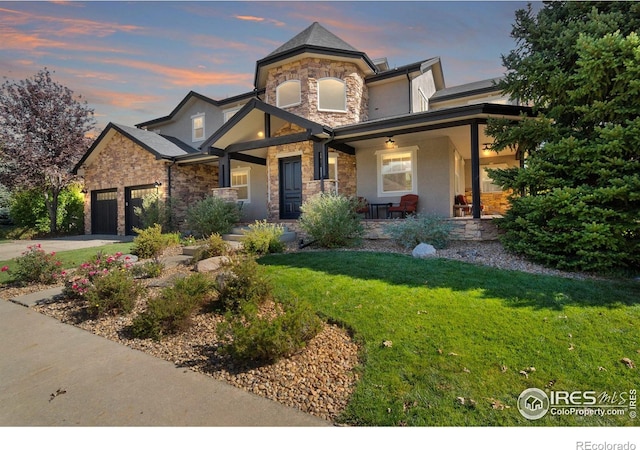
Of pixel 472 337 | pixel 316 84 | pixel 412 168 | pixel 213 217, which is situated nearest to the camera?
pixel 472 337

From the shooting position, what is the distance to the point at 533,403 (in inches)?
101

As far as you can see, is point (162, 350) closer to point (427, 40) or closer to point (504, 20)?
point (504, 20)

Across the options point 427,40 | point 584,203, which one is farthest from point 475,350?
point 427,40

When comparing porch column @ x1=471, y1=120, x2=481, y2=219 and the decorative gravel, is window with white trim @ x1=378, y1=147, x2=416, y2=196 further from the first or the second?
the decorative gravel

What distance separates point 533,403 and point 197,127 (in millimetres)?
18597

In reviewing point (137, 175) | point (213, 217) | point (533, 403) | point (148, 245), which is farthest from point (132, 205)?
point (533, 403)

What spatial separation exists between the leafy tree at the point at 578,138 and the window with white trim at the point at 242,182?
10425mm

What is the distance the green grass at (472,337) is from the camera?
2.56m

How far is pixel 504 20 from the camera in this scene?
7719 millimetres

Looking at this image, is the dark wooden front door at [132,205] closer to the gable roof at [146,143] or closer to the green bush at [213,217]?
the gable roof at [146,143]

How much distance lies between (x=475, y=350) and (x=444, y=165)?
903cm

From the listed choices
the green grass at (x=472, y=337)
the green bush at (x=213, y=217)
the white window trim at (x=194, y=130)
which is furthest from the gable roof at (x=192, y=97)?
the green grass at (x=472, y=337)

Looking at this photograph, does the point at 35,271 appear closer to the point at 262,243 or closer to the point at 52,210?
the point at 262,243

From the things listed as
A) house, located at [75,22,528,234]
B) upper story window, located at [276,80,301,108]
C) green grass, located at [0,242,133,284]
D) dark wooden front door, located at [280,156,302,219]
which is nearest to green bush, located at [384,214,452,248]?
house, located at [75,22,528,234]
